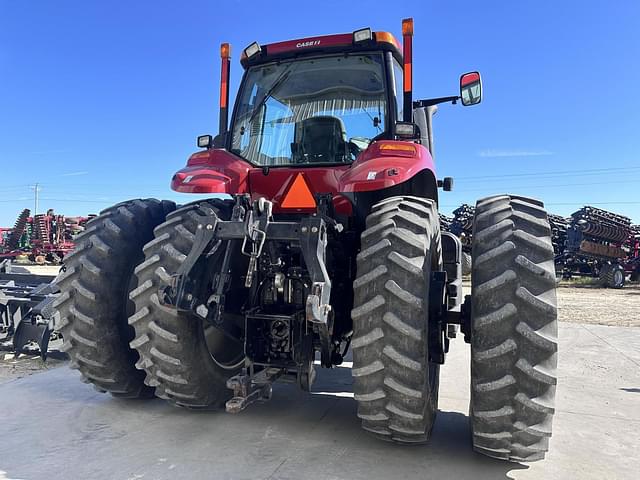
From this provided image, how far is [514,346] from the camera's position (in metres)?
2.61

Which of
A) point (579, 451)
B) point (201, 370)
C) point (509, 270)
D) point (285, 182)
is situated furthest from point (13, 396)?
point (579, 451)

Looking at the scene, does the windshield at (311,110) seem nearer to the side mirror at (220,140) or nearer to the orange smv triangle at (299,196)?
the side mirror at (220,140)

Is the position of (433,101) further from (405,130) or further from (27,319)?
(27,319)

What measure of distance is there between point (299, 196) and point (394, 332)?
126 cm

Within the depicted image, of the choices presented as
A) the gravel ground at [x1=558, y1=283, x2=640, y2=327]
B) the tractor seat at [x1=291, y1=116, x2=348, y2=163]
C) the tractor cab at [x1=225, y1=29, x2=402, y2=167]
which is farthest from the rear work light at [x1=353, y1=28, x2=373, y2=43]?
the gravel ground at [x1=558, y1=283, x2=640, y2=327]

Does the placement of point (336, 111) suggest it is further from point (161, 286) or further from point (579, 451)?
point (579, 451)

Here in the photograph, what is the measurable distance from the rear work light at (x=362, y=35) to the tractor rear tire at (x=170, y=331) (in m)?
1.80

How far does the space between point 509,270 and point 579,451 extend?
149 centimetres

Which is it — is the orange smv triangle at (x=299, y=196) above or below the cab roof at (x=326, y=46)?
below

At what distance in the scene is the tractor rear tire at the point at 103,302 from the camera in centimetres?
352

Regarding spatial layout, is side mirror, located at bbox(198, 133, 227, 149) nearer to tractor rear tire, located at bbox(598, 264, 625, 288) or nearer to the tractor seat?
the tractor seat

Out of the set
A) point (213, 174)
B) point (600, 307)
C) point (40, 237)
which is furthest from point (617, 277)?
point (40, 237)

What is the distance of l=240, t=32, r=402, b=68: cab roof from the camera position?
148 inches

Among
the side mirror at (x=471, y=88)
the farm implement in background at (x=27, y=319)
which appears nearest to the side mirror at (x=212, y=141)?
the side mirror at (x=471, y=88)
